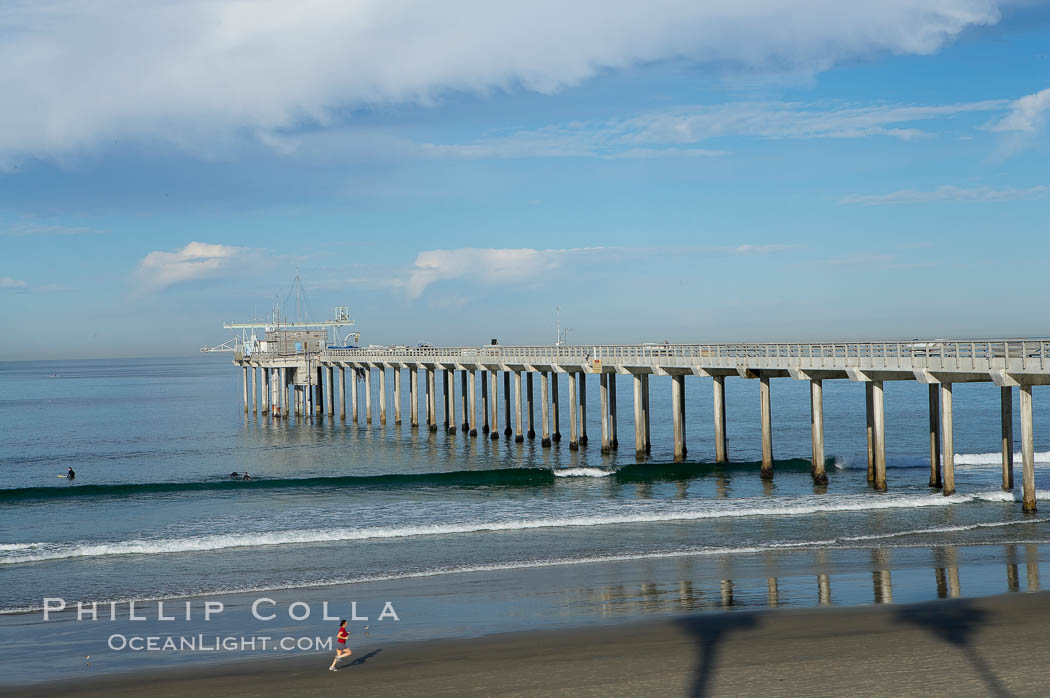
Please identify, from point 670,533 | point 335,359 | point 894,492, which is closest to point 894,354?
point 894,492

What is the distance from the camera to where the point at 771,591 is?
16.3 metres

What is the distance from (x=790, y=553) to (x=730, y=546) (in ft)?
4.59

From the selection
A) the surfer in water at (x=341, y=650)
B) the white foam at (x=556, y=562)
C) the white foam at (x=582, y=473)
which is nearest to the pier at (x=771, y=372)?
the white foam at (x=582, y=473)

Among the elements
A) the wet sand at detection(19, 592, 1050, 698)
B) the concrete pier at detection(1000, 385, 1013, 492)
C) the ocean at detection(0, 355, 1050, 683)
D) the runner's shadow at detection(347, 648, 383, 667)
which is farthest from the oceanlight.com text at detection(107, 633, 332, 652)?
the concrete pier at detection(1000, 385, 1013, 492)

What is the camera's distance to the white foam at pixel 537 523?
859 inches

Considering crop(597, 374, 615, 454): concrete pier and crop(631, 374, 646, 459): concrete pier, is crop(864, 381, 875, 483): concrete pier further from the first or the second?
crop(597, 374, 615, 454): concrete pier

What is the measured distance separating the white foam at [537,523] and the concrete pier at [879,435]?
21.8 inches

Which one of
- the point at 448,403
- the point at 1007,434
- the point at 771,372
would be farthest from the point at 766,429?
the point at 448,403

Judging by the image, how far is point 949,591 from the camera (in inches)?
629

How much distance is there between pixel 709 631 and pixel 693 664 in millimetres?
1513

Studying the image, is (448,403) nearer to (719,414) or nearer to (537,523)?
(719,414)

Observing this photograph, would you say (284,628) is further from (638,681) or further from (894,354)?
(894,354)

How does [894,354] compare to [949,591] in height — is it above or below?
above

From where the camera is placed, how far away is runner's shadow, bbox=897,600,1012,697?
40.8 ft
